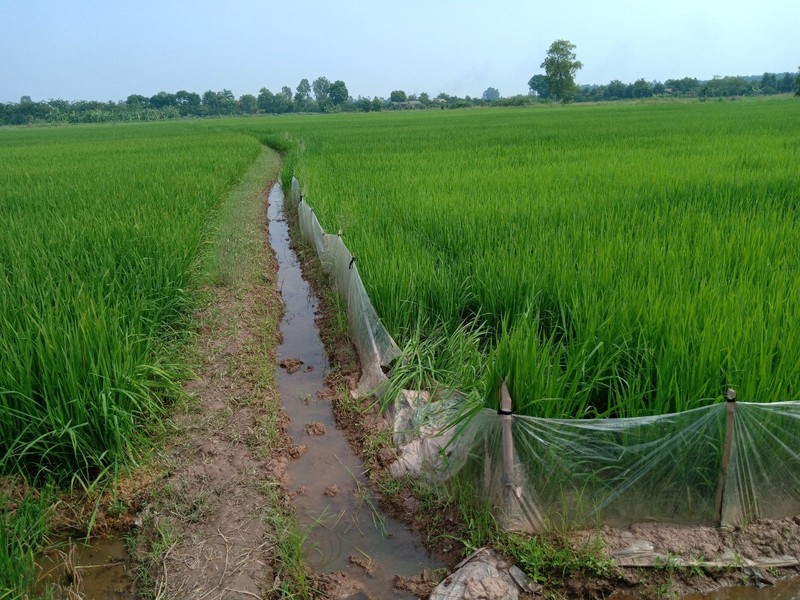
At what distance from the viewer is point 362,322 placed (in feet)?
11.9

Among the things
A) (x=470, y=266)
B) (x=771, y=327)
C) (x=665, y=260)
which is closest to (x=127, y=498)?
(x=470, y=266)

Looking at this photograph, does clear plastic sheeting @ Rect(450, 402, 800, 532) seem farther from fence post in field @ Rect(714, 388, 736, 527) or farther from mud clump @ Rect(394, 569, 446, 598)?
mud clump @ Rect(394, 569, 446, 598)

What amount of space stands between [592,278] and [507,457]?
60.0 inches

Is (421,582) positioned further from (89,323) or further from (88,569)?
(89,323)

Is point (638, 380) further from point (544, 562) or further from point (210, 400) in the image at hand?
point (210, 400)

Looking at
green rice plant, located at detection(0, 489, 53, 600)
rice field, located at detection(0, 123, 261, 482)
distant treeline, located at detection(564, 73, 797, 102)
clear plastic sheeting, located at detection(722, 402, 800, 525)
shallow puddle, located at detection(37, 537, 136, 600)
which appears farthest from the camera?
distant treeline, located at detection(564, 73, 797, 102)

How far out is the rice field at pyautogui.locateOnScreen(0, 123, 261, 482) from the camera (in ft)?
8.36

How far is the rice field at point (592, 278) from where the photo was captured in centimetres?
229

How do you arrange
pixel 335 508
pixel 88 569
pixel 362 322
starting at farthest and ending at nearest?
pixel 362 322, pixel 335 508, pixel 88 569

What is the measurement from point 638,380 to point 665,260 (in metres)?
1.44

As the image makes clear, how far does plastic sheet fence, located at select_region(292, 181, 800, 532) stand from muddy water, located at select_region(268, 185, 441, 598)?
0.42 meters

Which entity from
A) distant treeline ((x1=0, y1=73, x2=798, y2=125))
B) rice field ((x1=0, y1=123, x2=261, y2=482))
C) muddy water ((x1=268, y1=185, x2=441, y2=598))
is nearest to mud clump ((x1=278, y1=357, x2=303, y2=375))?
muddy water ((x1=268, y1=185, x2=441, y2=598))

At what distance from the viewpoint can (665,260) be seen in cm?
348

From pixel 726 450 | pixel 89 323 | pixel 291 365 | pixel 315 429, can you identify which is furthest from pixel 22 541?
pixel 726 450
